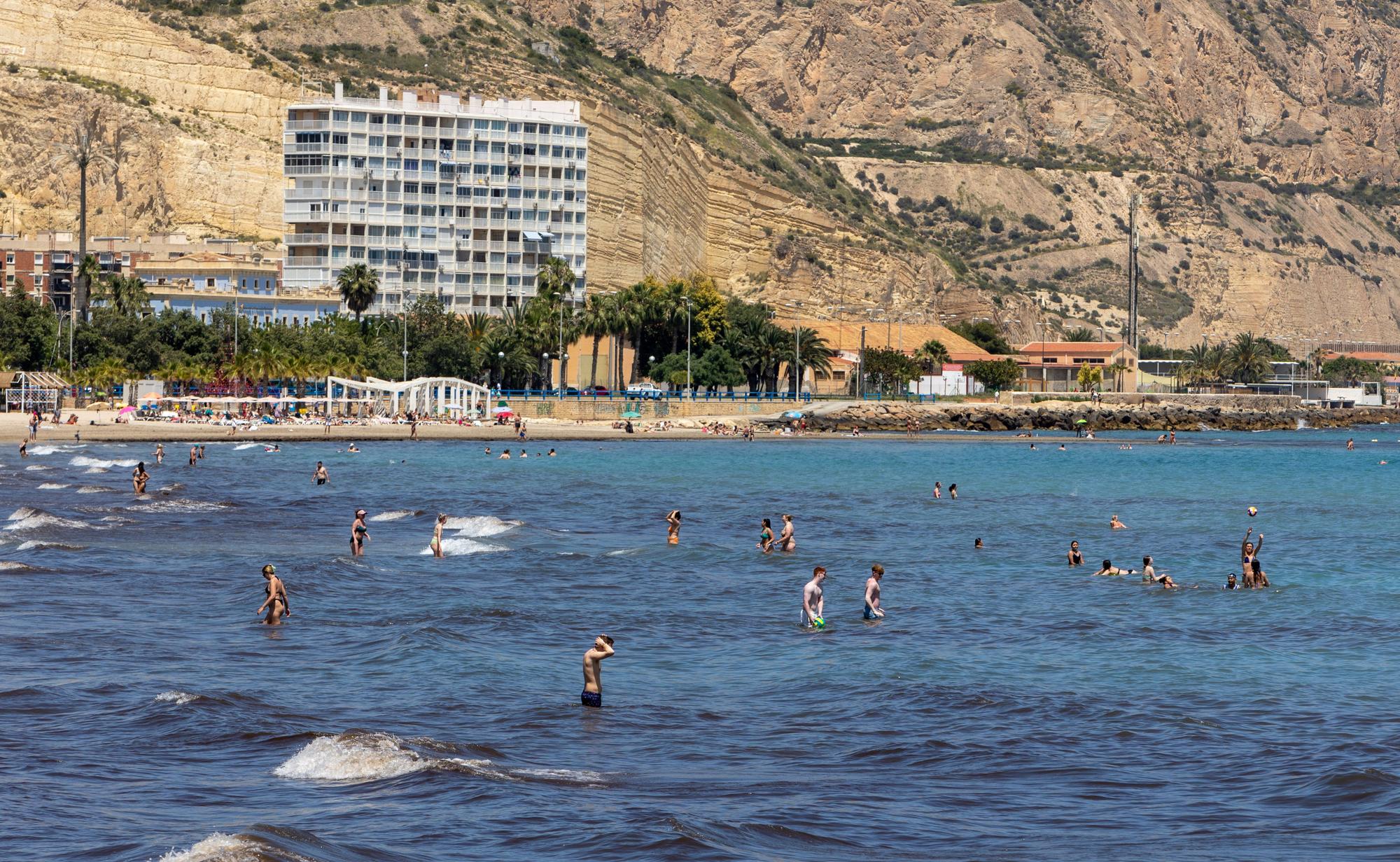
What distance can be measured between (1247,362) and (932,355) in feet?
147

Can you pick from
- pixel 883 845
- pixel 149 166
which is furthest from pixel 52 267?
pixel 883 845

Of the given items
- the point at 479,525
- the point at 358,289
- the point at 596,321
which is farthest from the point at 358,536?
the point at 596,321

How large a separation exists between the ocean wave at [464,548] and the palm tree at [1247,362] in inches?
5687

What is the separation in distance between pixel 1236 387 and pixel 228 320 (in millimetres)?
106120

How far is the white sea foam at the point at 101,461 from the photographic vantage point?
64.8 metres

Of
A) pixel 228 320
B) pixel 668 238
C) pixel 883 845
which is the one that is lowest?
pixel 883 845

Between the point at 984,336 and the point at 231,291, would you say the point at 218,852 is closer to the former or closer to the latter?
the point at 231,291

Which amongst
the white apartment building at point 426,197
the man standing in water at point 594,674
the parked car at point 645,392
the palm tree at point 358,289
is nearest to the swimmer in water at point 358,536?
the man standing in water at point 594,674

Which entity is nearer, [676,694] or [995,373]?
[676,694]

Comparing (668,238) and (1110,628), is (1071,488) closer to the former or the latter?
(1110,628)

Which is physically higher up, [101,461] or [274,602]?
[101,461]

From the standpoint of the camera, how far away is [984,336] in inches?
6777

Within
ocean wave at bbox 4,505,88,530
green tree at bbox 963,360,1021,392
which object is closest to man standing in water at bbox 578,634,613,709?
ocean wave at bbox 4,505,88,530

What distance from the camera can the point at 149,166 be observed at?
155125 mm
